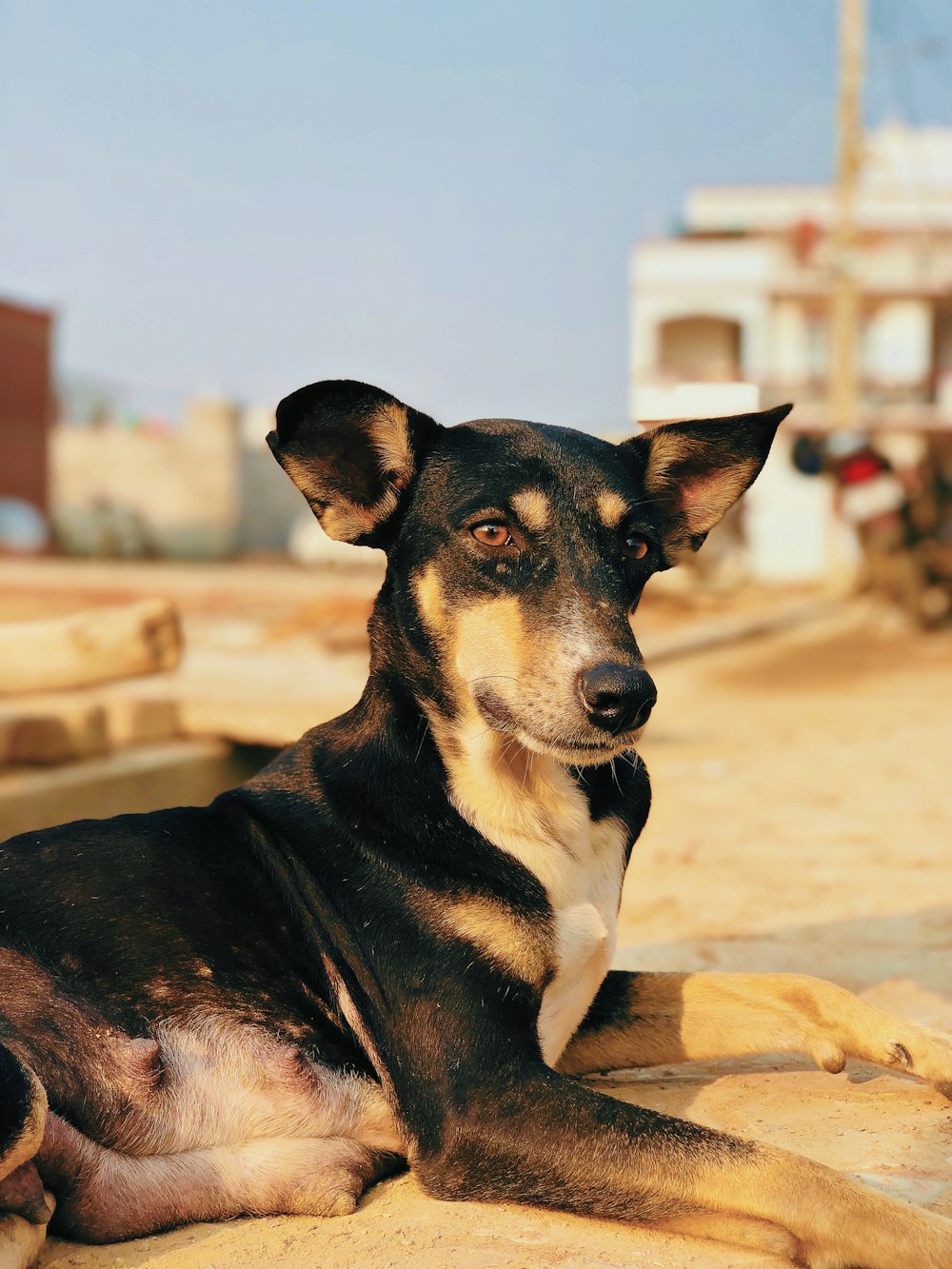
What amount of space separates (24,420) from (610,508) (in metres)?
28.2

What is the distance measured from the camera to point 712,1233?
2600mm

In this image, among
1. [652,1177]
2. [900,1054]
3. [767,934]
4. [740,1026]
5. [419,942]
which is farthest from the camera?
[767,934]

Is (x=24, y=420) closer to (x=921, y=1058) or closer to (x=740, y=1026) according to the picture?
(x=740, y=1026)

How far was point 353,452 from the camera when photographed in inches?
126

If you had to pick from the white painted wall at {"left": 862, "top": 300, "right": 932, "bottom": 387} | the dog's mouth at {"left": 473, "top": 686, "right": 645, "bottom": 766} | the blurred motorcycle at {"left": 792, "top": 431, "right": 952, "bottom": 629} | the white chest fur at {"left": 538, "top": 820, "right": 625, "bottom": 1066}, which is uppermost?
the white painted wall at {"left": 862, "top": 300, "right": 932, "bottom": 387}

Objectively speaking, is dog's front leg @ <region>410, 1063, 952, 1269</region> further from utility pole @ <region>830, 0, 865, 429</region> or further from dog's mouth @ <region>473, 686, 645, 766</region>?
utility pole @ <region>830, 0, 865, 429</region>

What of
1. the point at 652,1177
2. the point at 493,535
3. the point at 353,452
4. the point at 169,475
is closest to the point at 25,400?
the point at 169,475

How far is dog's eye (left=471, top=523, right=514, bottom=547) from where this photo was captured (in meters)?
2.99

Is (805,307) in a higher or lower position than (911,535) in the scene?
higher

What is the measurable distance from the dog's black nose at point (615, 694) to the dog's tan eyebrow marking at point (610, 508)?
1.33ft

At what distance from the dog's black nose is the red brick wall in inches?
1090

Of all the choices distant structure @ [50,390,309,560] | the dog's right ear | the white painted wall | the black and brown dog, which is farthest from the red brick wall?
the black and brown dog

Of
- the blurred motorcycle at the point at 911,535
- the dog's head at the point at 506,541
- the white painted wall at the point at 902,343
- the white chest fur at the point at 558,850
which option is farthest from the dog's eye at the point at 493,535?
the white painted wall at the point at 902,343

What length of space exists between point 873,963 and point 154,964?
8.25 feet
